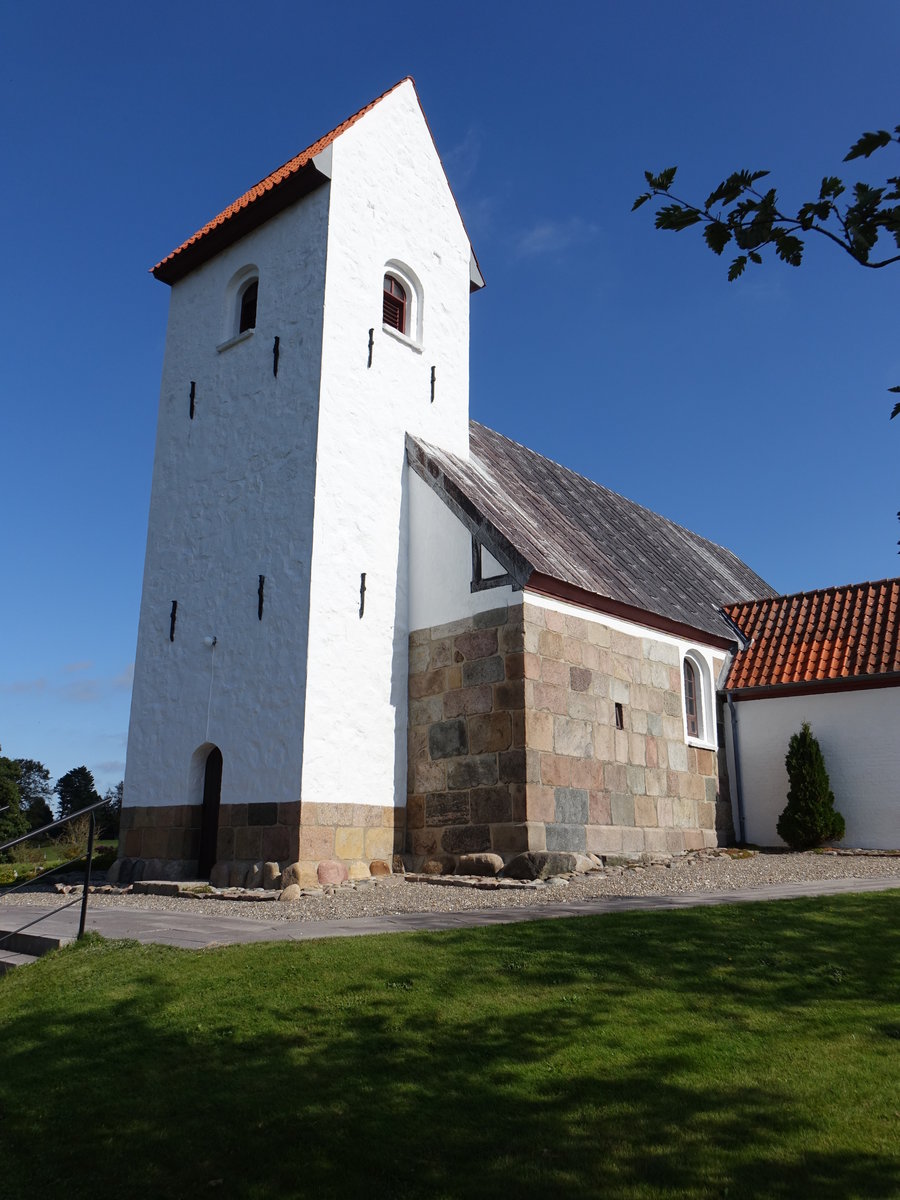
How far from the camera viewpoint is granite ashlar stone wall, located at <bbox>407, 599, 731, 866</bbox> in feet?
39.4

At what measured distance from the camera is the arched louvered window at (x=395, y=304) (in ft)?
49.7

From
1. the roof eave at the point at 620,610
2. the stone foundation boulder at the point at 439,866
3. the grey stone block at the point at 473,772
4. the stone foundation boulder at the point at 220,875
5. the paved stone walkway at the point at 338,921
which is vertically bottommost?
the paved stone walkway at the point at 338,921

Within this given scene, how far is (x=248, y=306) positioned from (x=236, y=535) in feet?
13.4

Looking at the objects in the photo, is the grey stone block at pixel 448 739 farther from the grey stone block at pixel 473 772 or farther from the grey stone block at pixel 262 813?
the grey stone block at pixel 262 813

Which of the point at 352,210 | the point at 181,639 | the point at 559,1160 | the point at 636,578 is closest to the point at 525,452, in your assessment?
the point at 636,578

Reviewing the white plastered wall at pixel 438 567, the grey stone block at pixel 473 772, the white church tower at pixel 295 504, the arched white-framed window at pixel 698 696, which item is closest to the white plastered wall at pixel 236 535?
the white church tower at pixel 295 504

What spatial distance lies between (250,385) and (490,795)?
6.96 meters

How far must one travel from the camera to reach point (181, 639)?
46.4 ft

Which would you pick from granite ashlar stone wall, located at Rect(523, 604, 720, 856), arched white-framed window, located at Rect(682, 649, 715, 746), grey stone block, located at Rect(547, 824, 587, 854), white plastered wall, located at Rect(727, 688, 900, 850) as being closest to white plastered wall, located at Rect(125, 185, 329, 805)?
granite ashlar stone wall, located at Rect(523, 604, 720, 856)

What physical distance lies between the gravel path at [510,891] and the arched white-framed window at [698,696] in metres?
3.54

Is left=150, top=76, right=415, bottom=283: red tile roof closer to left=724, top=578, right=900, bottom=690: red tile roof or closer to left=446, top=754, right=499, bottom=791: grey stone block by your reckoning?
left=446, top=754, right=499, bottom=791: grey stone block

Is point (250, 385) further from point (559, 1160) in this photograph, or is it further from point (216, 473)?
point (559, 1160)

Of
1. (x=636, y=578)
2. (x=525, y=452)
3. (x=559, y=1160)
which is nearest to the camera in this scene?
(x=559, y=1160)

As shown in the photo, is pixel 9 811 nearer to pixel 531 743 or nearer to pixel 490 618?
pixel 490 618
